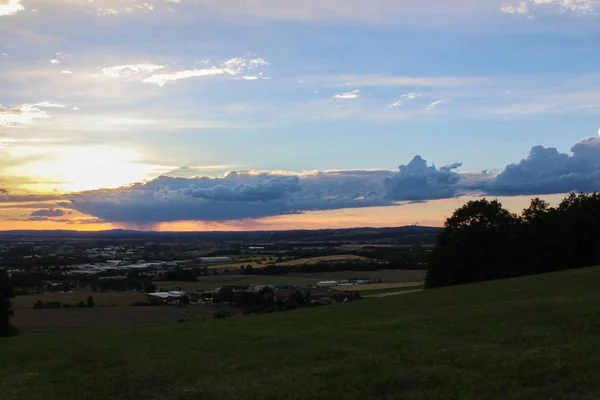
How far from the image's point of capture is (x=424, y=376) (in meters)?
14.7

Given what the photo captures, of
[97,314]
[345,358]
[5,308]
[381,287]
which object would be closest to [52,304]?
[97,314]

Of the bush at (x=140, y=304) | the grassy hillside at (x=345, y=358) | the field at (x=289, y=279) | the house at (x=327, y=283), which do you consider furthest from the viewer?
the field at (x=289, y=279)

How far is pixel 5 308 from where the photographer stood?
166 ft

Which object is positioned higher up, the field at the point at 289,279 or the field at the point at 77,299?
the field at the point at 77,299

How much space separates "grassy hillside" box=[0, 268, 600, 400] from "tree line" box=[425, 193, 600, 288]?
3764 cm

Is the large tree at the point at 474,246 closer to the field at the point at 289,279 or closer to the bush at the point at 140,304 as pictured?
the field at the point at 289,279

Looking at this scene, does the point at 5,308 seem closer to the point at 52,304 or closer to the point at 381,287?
the point at 52,304

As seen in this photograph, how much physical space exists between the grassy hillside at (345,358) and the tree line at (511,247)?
37.6 metres

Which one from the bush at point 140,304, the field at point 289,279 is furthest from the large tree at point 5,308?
the field at point 289,279

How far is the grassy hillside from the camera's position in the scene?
14039 millimetres

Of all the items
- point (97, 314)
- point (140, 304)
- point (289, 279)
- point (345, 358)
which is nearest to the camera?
point (345, 358)

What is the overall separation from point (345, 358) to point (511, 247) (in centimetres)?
5761

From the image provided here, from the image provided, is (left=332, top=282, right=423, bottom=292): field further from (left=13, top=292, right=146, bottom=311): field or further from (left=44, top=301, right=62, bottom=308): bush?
(left=44, top=301, right=62, bottom=308): bush

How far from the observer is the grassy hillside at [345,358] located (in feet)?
46.1
